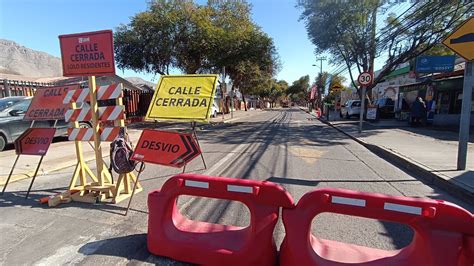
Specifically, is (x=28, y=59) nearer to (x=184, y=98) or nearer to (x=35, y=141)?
(x=35, y=141)

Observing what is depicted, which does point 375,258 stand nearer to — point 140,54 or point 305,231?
point 305,231

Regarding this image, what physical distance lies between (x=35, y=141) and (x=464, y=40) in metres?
8.72

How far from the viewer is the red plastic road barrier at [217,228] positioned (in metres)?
2.86

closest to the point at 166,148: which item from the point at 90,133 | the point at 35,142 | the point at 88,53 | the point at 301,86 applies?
the point at 90,133

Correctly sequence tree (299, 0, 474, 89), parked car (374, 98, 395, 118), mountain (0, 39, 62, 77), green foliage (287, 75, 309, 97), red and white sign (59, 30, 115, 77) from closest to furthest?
1. red and white sign (59, 30, 115, 77)
2. tree (299, 0, 474, 89)
3. parked car (374, 98, 395, 118)
4. mountain (0, 39, 62, 77)
5. green foliage (287, 75, 309, 97)

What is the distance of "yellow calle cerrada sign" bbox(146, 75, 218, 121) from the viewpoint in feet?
14.8

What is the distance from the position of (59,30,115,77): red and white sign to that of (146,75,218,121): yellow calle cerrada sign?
0.93m

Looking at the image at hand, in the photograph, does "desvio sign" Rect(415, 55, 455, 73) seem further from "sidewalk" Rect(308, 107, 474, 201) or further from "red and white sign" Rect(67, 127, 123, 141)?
"red and white sign" Rect(67, 127, 123, 141)

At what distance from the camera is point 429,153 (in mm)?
8641

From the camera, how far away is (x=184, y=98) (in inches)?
183

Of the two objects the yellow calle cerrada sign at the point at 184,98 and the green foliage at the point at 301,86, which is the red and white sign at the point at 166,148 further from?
the green foliage at the point at 301,86

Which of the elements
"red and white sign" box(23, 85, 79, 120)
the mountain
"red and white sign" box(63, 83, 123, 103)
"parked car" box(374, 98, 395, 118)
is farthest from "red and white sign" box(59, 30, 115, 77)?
the mountain

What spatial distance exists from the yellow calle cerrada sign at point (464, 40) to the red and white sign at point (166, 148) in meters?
5.93

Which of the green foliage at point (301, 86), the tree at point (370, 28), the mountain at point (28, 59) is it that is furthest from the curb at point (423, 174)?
the mountain at point (28, 59)
